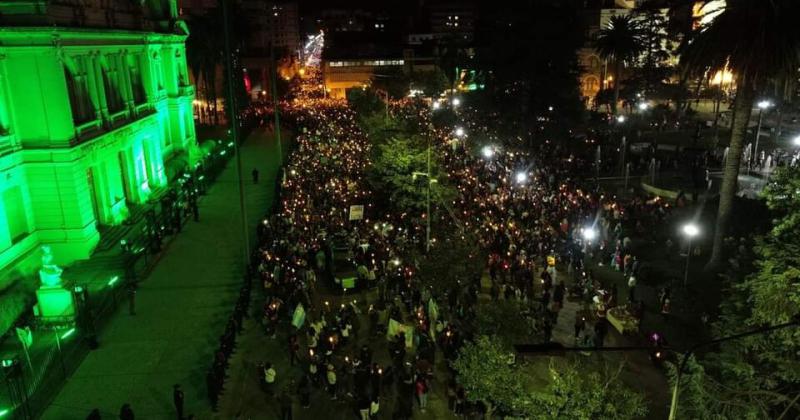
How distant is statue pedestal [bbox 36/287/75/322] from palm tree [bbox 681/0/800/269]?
22.0 m

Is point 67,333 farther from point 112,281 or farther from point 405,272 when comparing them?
point 405,272

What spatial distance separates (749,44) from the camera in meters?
18.9

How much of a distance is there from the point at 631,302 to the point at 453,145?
934 inches

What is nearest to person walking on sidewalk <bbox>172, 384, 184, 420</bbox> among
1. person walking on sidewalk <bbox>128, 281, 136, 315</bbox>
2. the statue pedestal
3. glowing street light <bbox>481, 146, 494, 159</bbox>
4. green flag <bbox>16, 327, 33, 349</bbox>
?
green flag <bbox>16, 327, 33, 349</bbox>

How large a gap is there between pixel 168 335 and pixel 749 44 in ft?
66.7

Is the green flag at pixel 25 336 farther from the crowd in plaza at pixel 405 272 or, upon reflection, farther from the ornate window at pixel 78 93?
the ornate window at pixel 78 93

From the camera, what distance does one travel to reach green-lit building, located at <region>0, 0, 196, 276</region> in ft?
72.4

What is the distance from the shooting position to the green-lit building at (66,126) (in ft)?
72.4

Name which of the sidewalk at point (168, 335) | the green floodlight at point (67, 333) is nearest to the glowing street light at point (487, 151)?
the sidewalk at point (168, 335)

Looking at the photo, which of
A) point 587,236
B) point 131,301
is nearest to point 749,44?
point 587,236

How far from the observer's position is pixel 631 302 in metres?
20.4

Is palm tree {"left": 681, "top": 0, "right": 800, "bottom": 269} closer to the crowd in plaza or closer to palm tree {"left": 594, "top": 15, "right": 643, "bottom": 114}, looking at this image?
the crowd in plaza

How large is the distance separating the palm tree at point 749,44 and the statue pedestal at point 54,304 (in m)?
22.0

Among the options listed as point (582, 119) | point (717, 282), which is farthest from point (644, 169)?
point (717, 282)
